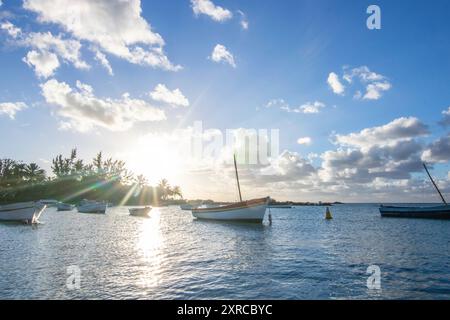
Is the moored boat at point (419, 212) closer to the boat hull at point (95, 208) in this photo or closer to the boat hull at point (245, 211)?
the boat hull at point (245, 211)

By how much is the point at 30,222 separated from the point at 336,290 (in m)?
47.0

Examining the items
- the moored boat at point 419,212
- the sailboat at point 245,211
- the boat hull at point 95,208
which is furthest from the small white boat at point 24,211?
the moored boat at point 419,212

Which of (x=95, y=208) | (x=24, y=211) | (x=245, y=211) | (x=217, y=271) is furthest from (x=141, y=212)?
(x=217, y=271)

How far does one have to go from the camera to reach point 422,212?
67250 millimetres

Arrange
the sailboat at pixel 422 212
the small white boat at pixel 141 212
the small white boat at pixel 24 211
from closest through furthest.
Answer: the small white boat at pixel 24 211 < the sailboat at pixel 422 212 < the small white boat at pixel 141 212

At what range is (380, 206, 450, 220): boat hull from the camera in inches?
2464

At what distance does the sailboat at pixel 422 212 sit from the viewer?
203 ft

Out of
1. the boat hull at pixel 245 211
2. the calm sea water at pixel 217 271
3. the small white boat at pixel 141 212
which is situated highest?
the boat hull at pixel 245 211

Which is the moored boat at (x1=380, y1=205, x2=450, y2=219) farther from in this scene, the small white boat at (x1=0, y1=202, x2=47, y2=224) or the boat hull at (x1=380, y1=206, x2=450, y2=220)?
the small white boat at (x1=0, y1=202, x2=47, y2=224)

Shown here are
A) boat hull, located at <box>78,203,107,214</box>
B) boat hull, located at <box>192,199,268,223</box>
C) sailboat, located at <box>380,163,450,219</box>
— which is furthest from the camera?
boat hull, located at <box>78,203,107,214</box>

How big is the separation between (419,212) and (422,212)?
79 cm

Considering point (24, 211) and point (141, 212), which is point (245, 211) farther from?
point (141, 212)

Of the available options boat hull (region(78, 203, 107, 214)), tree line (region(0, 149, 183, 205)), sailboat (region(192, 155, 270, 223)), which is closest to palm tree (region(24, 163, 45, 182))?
tree line (region(0, 149, 183, 205))
